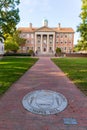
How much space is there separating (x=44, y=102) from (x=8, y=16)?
22.9 m

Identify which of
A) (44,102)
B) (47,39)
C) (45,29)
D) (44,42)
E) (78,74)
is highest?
(45,29)

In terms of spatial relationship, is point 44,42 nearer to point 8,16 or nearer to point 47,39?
point 47,39

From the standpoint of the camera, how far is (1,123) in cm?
464

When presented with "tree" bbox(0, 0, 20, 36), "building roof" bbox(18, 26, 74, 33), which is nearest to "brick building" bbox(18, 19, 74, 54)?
"building roof" bbox(18, 26, 74, 33)

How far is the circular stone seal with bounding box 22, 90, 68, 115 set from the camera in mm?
5532

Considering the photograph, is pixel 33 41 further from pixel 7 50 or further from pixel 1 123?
pixel 1 123

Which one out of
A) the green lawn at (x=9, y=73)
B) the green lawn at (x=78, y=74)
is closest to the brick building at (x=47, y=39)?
the green lawn at (x=78, y=74)

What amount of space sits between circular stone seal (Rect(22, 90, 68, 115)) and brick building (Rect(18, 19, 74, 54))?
77.2 metres

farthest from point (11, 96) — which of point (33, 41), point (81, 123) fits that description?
point (33, 41)

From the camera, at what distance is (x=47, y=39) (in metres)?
85.8

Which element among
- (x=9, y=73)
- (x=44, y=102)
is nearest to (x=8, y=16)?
(x=9, y=73)

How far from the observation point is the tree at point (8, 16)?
2719cm

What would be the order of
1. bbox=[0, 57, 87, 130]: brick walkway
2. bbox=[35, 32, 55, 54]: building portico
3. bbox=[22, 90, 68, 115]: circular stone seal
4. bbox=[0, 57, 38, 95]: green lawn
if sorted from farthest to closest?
bbox=[35, 32, 55, 54]: building portico, bbox=[0, 57, 38, 95]: green lawn, bbox=[22, 90, 68, 115]: circular stone seal, bbox=[0, 57, 87, 130]: brick walkway

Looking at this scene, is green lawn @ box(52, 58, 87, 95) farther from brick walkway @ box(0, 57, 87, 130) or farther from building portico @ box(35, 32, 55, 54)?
building portico @ box(35, 32, 55, 54)
